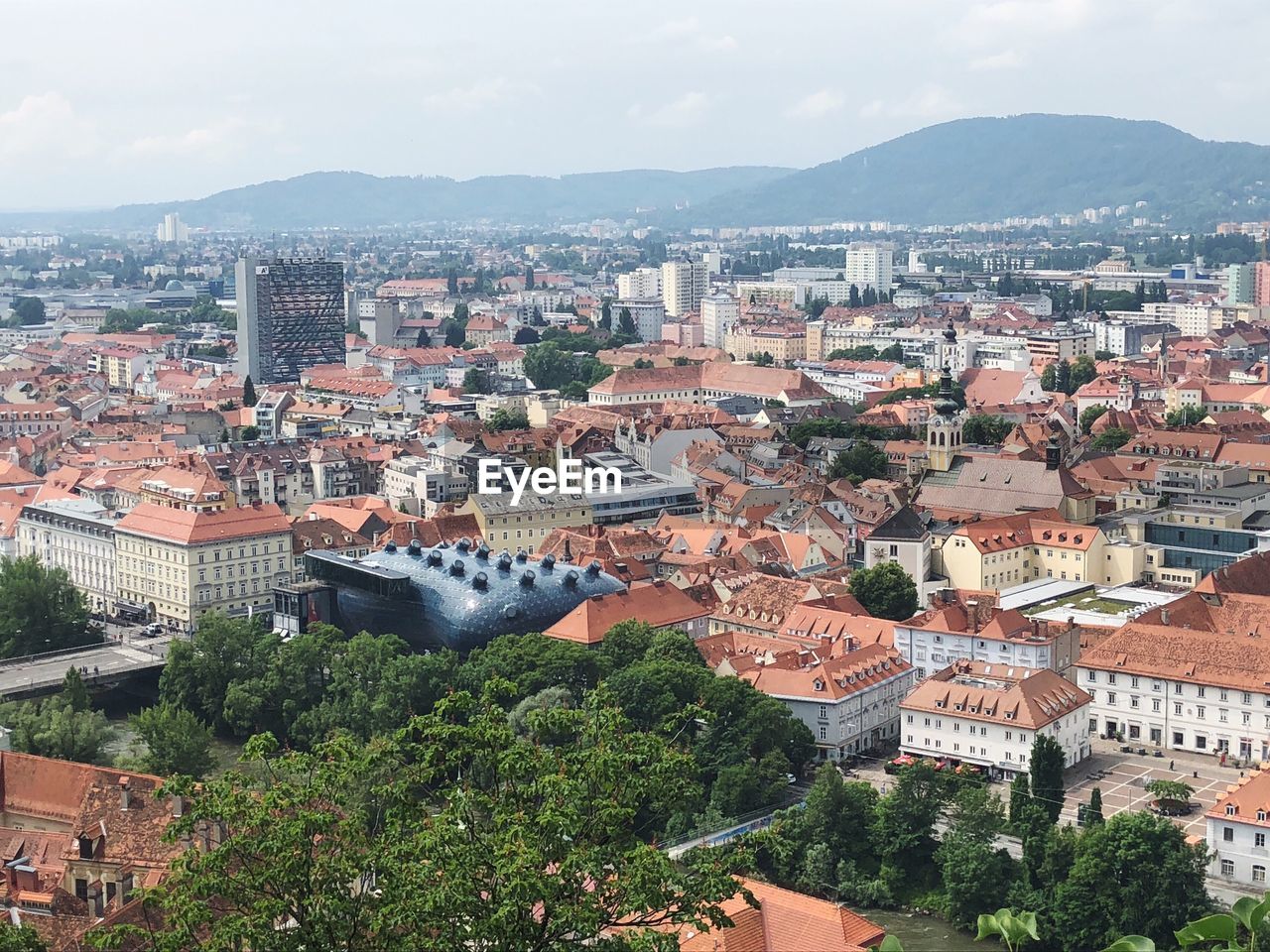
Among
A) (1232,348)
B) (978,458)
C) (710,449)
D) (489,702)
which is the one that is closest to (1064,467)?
(978,458)

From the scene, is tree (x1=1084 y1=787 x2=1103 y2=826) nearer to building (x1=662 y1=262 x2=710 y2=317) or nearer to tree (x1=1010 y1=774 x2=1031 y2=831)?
tree (x1=1010 y1=774 x2=1031 y2=831)

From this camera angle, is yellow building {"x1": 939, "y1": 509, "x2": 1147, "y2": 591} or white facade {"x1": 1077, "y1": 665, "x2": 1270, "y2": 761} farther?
yellow building {"x1": 939, "y1": 509, "x2": 1147, "y2": 591}

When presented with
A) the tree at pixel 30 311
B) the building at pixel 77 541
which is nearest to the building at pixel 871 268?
the tree at pixel 30 311

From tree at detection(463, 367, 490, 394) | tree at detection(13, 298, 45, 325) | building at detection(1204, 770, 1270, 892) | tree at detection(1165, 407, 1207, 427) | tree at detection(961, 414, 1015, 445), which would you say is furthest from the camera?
tree at detection(13, 298, 45, 325)

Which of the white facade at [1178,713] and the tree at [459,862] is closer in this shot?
the tree at [459,862]

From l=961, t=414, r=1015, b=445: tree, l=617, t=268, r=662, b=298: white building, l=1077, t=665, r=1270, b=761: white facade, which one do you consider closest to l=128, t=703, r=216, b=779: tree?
l=1077, t=665, r=1270, b=761: white facade

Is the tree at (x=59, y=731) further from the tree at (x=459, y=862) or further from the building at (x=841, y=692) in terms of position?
the tree at (x=459, y=862)

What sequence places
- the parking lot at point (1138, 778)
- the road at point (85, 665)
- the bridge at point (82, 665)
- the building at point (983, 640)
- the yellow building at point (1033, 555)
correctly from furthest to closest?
1. the yellow building at point (1033, 555)
2. the road at point (85, 665)
3. the bridge at point (82, 665)
4. the building at point (983, 640)
5. the parking lot at point (1138, 778)
